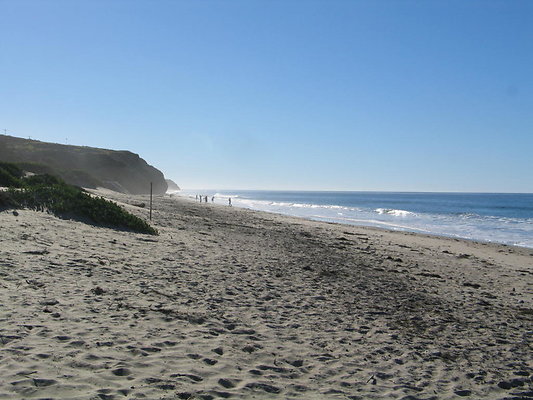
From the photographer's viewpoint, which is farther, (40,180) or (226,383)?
(40,180)

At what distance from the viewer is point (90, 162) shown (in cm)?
7094

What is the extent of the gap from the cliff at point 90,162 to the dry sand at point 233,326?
135 ft

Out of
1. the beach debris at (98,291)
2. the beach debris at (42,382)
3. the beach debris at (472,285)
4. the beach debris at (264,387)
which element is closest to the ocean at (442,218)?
the beach debris at (472,285)

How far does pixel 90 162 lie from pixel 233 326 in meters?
71.7

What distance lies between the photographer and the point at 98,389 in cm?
405

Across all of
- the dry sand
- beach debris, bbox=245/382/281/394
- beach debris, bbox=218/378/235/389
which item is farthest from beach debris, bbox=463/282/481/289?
beach debris, bbox=218/378/235/389

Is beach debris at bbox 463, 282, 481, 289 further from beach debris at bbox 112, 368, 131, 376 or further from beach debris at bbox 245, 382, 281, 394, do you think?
beach debris at bbox 112, 368, 131, 376

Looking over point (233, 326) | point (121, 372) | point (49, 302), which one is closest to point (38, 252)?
point (49, 302)

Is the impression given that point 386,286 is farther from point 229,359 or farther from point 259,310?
point 229,359

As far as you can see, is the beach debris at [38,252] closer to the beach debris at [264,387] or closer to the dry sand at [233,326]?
the dry sand at [233,326]

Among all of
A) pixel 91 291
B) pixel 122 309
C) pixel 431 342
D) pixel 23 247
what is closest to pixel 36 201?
pixel 23 247

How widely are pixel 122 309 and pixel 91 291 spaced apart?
100 cm

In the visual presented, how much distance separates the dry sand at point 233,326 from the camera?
4.55m

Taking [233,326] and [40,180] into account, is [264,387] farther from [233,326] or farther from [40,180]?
[40,180]
